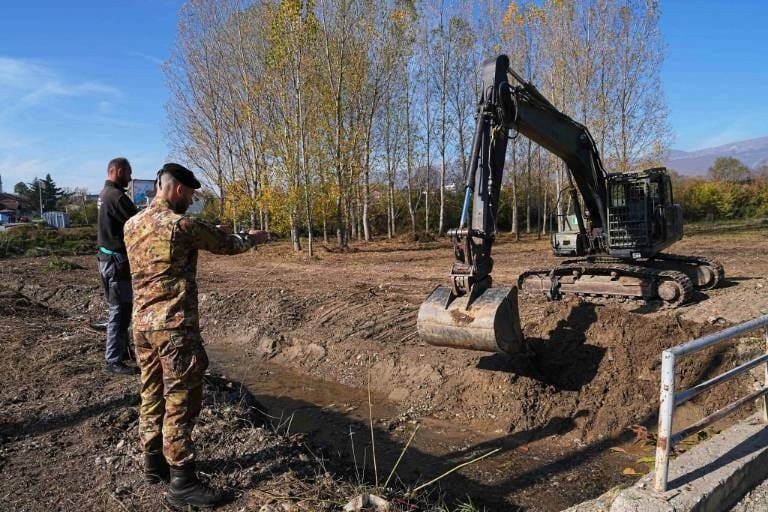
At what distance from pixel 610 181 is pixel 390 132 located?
19083 mm

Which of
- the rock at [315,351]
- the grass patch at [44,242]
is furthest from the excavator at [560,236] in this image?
the grass patch at [44,242]

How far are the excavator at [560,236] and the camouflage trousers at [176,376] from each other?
2512 millimetres

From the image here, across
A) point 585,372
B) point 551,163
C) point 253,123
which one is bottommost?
point 585,372

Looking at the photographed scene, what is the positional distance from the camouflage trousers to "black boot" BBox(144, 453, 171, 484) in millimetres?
234

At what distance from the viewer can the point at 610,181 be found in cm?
970

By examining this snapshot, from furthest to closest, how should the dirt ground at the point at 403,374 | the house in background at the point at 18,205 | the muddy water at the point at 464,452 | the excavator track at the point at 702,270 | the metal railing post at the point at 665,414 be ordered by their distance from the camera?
the house in background at the point at 18,205, the excavator track at the point at 702,270, the muddy water at the point at 464,452, the dirt ground at the point at 403,374, the metal railing post at the point at 665,414

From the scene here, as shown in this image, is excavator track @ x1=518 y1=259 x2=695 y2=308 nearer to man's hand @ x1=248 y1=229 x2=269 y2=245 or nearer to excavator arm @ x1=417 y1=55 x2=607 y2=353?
excavator arm @ x1=417 y1=55 x2=607 y2=353

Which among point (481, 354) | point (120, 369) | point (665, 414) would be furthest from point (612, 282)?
point (120, 369)

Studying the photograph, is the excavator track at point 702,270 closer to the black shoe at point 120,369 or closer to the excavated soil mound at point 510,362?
the excavated soil mound at point 510,362

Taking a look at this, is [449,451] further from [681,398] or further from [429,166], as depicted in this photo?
[429,166]

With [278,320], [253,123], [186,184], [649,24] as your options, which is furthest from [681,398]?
[649,24]

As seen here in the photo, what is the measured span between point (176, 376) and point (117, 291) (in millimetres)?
2523

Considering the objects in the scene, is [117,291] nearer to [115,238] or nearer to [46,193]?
[115,238]

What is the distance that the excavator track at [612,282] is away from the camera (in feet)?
30.3
